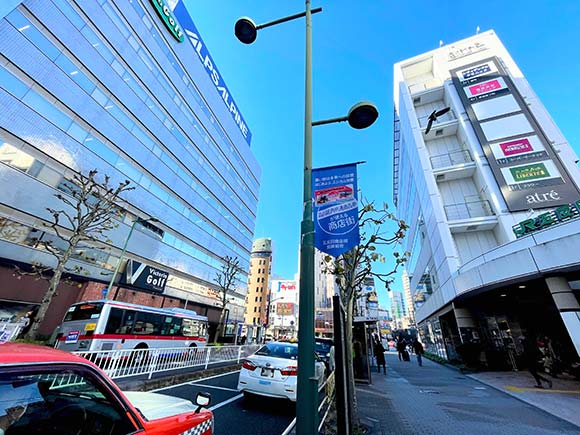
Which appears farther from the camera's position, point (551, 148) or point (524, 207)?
point (551, 148)

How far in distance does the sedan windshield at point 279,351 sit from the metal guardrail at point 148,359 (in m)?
3.44

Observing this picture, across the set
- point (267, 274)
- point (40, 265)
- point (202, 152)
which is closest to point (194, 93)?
point (202, 152)

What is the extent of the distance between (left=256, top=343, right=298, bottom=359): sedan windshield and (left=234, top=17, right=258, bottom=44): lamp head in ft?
24.2

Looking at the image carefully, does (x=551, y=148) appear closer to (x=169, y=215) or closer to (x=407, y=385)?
(x=407, y=385)

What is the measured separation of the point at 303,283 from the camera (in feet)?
9.45

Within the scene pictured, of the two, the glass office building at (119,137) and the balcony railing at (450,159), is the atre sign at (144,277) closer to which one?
the glass office building at (119,137)

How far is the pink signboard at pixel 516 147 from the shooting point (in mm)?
16141

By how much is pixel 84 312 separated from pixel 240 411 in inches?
396

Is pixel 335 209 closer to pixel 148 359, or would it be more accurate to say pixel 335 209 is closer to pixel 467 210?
pixel 148 359

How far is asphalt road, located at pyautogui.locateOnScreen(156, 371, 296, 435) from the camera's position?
4.59 meters

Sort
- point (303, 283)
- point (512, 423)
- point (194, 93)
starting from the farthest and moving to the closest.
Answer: point (194, 93) → point (512, 423) → point (303, 283)

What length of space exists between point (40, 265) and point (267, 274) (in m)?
64.3

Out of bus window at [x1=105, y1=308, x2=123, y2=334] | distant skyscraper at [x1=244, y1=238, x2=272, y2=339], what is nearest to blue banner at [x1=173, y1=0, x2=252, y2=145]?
bus window at [x1=105, y1=308, x2=123, y2=334]

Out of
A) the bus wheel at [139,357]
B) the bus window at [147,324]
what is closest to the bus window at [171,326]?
the bus window at [147,324]
